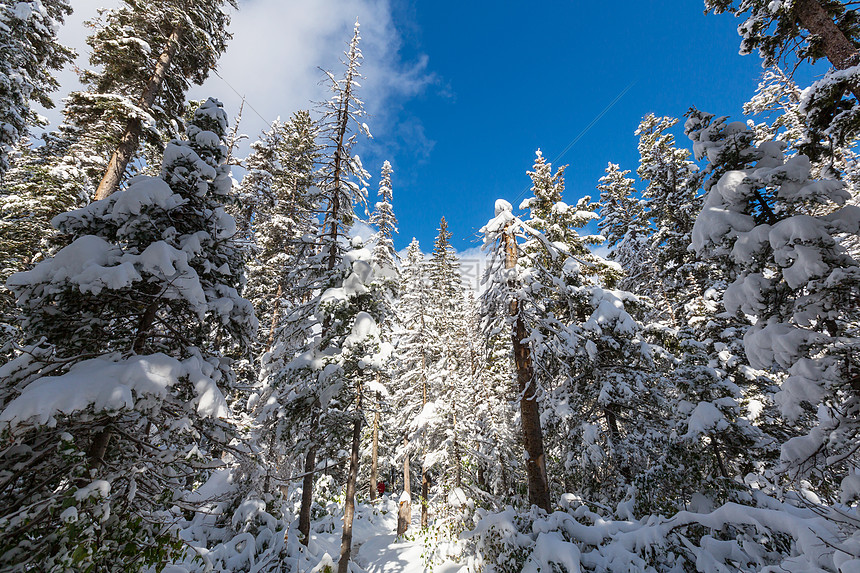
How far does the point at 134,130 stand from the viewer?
10594mm

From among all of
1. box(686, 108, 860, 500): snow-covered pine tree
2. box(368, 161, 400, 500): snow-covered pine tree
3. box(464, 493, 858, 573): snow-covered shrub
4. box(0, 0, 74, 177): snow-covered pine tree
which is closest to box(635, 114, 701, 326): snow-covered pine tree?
box(686, 108, 860, 500): snow-covered pine tree

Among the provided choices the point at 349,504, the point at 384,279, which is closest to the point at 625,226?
the point at 384,279

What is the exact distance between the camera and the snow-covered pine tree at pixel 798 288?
196 inches

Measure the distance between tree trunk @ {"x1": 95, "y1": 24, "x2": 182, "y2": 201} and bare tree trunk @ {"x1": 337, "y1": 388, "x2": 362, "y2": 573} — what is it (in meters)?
9.68

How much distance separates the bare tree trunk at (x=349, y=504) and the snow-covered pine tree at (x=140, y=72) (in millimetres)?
10195

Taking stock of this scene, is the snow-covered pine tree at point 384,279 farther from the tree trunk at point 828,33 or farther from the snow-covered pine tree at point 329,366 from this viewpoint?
the tree trunk at point 828,33

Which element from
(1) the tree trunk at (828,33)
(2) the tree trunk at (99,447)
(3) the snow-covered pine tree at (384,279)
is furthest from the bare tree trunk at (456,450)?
(1) the tree trunk at (828,33)

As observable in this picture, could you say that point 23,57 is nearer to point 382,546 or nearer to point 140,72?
point 140,72

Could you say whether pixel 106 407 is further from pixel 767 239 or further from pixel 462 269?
pixel 462 269

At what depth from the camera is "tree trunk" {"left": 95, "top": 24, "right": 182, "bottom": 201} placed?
9.97 metres

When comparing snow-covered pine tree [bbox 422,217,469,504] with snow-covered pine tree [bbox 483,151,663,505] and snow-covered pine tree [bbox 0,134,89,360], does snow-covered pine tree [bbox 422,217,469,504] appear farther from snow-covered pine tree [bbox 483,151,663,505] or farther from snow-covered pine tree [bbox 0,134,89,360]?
snow-covered pine tree [bbox 0,134,89,360]

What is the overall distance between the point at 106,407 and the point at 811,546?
9110mm

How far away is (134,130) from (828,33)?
17.4 m

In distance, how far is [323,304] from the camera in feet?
32.7
